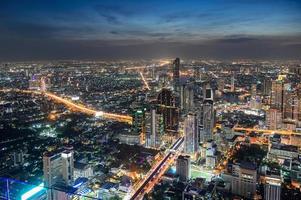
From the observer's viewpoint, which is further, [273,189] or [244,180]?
[244,180]

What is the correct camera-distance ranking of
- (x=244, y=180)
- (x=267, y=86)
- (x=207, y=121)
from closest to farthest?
(x=244, y=180)
(x=207, y=121)
(x=267, y=86)

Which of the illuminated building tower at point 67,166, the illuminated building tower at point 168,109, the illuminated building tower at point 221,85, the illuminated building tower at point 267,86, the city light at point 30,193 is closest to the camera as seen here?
the city light at point 30,193

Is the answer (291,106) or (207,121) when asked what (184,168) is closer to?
(207,121)

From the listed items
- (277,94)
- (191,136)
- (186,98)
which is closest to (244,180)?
(191,136)

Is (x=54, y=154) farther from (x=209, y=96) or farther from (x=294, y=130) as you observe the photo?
(x=294, y=130)

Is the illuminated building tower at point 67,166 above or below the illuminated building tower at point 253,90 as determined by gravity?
below

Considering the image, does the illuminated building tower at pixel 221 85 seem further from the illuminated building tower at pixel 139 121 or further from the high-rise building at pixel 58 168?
the high-rise building at pixel 58 168

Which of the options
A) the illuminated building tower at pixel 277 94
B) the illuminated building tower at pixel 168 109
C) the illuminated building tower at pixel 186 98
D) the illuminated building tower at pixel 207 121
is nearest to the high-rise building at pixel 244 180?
the illuminated building tower at pixel 207 121
